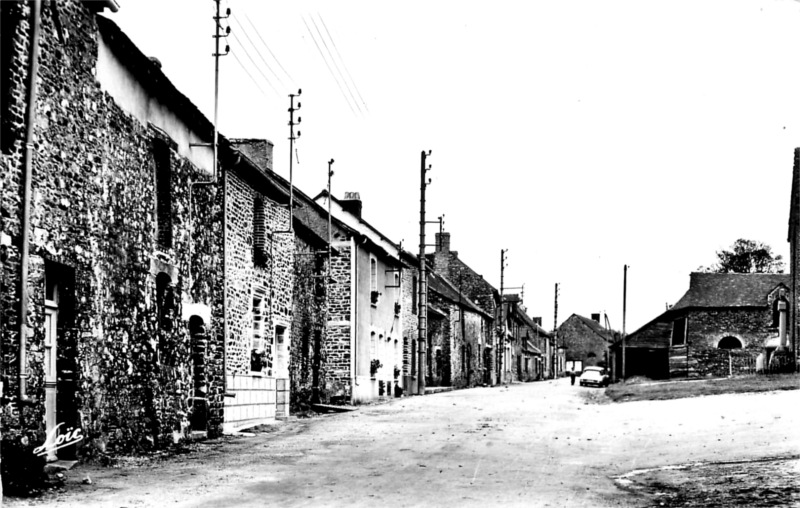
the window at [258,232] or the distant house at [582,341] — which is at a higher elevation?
the window at [258,232]

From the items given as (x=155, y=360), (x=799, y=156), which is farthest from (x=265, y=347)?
(x=799, y=156)

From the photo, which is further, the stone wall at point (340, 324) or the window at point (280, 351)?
the stone wall at point (340, 324)

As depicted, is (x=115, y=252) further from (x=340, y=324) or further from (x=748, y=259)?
(x=748, y=259)

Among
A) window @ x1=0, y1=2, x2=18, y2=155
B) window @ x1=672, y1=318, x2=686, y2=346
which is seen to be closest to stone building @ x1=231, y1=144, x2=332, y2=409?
window @ x1=0, y1=2, x2=18, y2=155

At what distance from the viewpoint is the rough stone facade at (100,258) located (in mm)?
10414

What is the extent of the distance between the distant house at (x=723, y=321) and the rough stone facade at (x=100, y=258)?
1672 inches

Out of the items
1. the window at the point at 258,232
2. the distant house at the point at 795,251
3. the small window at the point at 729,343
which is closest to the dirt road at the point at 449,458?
the window at the point at 258,232

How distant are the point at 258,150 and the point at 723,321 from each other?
35.4 metres

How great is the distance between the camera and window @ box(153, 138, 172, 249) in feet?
51.0

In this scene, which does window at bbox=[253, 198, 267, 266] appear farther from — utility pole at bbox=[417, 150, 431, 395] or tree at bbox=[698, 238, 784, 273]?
tree at bbox=[698, 238, 784, 273]

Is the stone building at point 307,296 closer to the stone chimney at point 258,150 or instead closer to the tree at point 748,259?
the stone chimney at point 258,150

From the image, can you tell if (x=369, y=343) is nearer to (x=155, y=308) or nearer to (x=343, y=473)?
(x=155, y=308)

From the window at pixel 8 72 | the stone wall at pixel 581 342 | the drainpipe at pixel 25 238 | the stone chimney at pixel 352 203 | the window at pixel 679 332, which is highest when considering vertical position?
the stone chimney at pixel 352 203

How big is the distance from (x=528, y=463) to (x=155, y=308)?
640 centimetres
